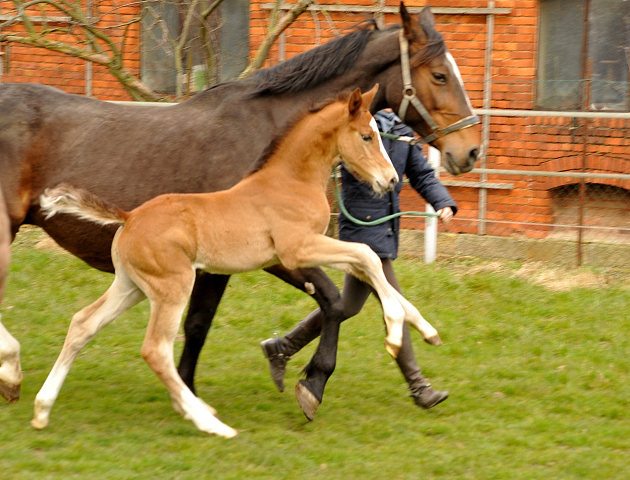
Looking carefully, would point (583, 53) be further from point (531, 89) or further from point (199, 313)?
point (199, 313)

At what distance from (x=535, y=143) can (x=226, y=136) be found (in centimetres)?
490

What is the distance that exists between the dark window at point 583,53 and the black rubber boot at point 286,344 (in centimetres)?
507

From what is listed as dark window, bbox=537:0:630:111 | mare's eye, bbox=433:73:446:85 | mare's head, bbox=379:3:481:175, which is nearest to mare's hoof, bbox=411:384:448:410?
mare's head, bbox=379:3:481:175

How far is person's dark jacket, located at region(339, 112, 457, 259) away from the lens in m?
4.79

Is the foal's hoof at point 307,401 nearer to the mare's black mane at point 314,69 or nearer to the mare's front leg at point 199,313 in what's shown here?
the mare's front leg at point 199,313

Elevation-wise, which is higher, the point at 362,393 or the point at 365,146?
the point at 365,146

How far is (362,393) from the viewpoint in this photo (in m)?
5.23

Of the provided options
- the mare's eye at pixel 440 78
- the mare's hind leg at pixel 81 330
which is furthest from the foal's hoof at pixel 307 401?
the mare's eye at pixel 440 78

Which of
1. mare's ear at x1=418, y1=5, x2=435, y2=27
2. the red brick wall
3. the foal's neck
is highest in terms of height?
mare's ear at x1=418, y1=5, x2=435, y2=27

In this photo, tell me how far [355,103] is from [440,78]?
82 cm

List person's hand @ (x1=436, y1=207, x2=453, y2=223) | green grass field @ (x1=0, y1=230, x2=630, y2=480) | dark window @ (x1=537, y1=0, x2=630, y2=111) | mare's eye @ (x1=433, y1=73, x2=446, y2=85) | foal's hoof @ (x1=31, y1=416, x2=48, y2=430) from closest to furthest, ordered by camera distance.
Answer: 1. green grass field @ (x1=0, y1=230, x2=630, y2=480)
2. foal's hoof @ (x1=31, y1=416, x2=48, y2=430)
3. person's hand @ (x1=436, y1=207, x2=453, y2=223)
4. mare's eye @ (x1=433, y1=73, x2=446, y2=85)
5. dark window @ (x1=537, y1=0, x2=630, y2=111)

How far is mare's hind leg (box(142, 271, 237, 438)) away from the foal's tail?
1.34ft

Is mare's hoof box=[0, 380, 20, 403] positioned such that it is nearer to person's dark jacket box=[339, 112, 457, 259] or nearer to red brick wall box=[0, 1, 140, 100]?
person's dark jacket box=[339, 112, 457, 259]

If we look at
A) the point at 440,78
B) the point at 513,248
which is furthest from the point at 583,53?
the point at 440,78
